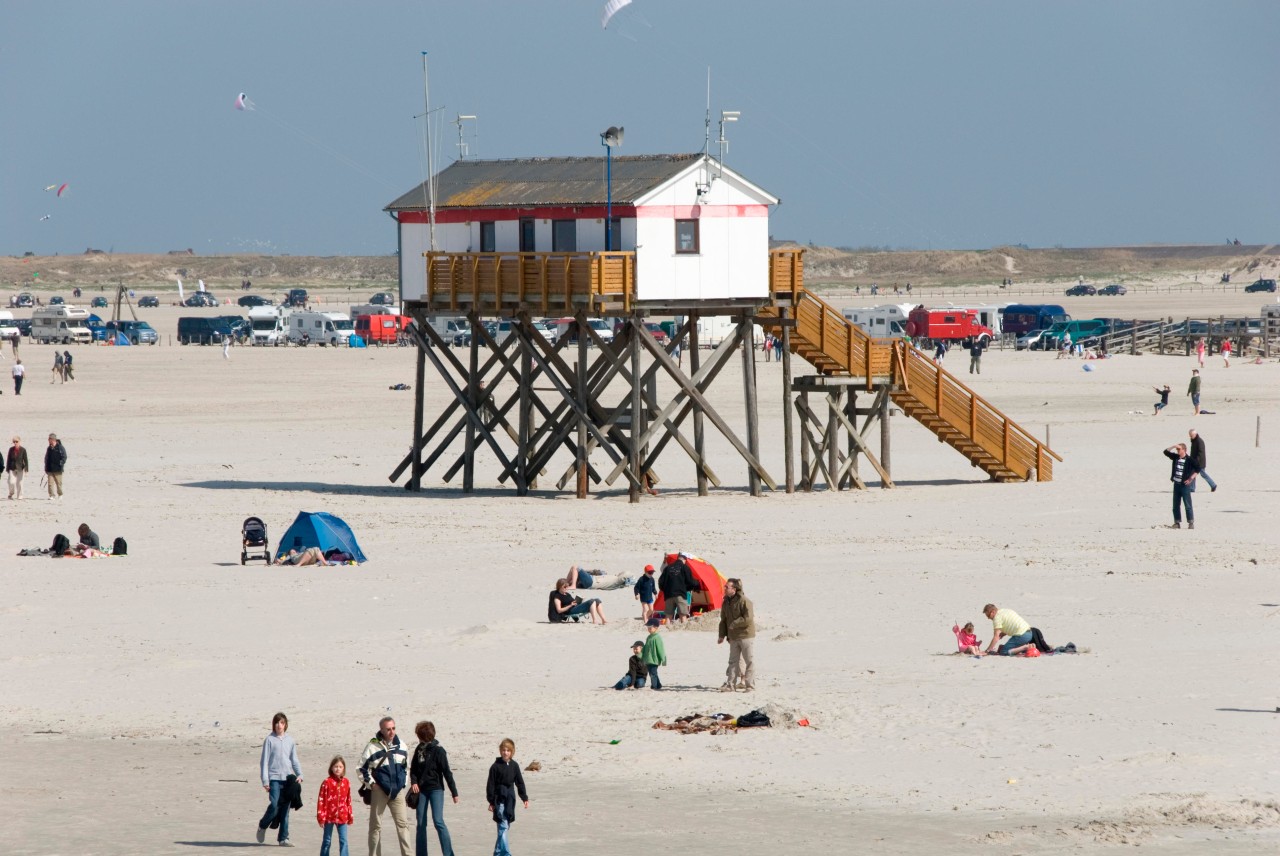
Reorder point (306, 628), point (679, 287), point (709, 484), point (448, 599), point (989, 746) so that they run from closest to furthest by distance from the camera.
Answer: point (989, 746), point (306, 628), point (448, 599), point (679, 287), point (709, 484)

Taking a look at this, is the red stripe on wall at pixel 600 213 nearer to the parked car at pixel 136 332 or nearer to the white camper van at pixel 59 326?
the white camper van at pixel 59 326

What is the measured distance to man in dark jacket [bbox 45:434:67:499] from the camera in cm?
3066

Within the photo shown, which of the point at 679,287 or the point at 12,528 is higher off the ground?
the point at 679,287

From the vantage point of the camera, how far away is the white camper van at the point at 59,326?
86.5 metres

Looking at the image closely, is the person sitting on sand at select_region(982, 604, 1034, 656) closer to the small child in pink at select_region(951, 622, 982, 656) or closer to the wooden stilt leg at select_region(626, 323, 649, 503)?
the small child in pink at select_region(951, 622, 982, 656)

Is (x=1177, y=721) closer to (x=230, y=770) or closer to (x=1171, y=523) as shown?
(x=230, y=770)

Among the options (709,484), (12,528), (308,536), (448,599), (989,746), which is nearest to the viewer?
(989,746)

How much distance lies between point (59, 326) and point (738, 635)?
76023 mm

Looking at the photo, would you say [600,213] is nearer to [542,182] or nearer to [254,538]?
[542,182]

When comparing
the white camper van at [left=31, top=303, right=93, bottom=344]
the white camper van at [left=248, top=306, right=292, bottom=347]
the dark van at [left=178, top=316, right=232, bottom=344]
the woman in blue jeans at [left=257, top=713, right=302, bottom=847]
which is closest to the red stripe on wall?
the woman in blue jeans at [left=257, top=713, right=302, bottom=847]

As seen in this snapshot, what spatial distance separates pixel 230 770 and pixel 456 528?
13.3 m

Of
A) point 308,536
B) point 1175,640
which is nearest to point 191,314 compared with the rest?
point 308,536

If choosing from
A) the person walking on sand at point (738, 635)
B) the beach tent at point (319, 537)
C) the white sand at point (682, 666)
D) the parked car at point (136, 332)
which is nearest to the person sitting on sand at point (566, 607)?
the white sand at point (682, 666)

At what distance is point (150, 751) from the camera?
15.5 metres
